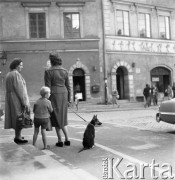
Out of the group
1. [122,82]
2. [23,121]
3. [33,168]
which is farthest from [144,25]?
[33,168]

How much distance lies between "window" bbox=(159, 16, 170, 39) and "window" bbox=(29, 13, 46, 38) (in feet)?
34.2

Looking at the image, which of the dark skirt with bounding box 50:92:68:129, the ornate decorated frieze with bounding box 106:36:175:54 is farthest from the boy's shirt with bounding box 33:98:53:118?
the ornate decorated frieze with bounding box 106:36:175:54

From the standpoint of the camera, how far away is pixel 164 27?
90.6 feet

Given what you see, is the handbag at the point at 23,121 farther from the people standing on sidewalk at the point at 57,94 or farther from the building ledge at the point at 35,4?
the building ledge at the point at 35,4

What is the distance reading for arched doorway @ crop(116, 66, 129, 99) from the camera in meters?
25.8

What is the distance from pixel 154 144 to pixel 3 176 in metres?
4.07

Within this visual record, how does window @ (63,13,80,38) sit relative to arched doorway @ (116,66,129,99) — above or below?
above

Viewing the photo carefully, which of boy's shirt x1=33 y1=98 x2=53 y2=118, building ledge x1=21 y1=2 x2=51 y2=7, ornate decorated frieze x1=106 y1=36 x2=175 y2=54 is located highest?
building ledge x1=21 y1=2 x2=51 y2=7

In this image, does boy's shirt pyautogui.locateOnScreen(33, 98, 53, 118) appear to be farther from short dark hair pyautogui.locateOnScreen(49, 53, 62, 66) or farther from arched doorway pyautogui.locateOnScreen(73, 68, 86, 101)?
arched doorway pyautogui.locateOnScreen(73, 68, 86, 101)

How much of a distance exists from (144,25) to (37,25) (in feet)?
29.9

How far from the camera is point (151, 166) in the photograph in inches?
204

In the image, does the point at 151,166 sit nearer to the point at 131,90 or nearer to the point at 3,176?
the point at 3,176

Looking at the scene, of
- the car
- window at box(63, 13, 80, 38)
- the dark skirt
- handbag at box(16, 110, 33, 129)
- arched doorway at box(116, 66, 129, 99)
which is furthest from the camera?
arched doorway at box(116, 66, 129, 99)

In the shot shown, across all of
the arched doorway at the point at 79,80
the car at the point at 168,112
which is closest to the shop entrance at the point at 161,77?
the arched doorway at the point at 79,80
